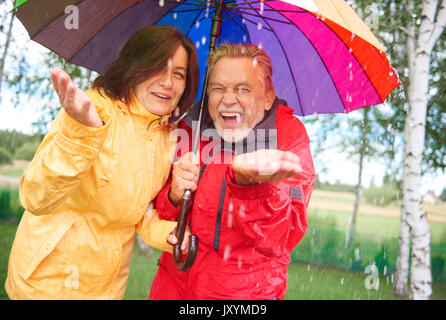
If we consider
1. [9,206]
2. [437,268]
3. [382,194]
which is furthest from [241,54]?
[382,194]

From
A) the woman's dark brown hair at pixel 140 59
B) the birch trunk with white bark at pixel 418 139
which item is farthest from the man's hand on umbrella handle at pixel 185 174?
the birch trunk with white bark at pixel 418 139

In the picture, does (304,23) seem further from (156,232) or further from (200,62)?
(156,232)

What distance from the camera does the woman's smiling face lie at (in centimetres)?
227

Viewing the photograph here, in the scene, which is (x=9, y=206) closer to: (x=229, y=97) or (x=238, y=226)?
(x=229, y=97)

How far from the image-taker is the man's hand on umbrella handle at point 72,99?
155cm

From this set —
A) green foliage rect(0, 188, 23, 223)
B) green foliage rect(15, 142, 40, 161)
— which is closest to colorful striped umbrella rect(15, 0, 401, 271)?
green foliage rect(15, 142, 40, 161)

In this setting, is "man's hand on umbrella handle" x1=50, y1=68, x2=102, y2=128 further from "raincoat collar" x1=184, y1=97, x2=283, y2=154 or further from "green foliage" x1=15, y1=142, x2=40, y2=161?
"green foliage" x1=15, y1=142, x2=40, y2=161

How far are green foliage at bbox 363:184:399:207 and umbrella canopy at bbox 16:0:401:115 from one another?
317 inches

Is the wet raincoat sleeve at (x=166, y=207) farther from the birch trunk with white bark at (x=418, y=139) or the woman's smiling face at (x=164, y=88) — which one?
the birch trunk with white bark at (x=418, y=139)

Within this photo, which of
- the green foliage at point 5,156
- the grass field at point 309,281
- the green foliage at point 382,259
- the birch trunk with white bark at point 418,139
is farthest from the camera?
the green foliage at point 382,259

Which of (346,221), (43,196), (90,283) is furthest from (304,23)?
(346,221)

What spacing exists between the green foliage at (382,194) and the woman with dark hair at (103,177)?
906cm

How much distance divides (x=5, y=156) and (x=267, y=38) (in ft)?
23.9

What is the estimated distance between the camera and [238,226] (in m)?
1.97
